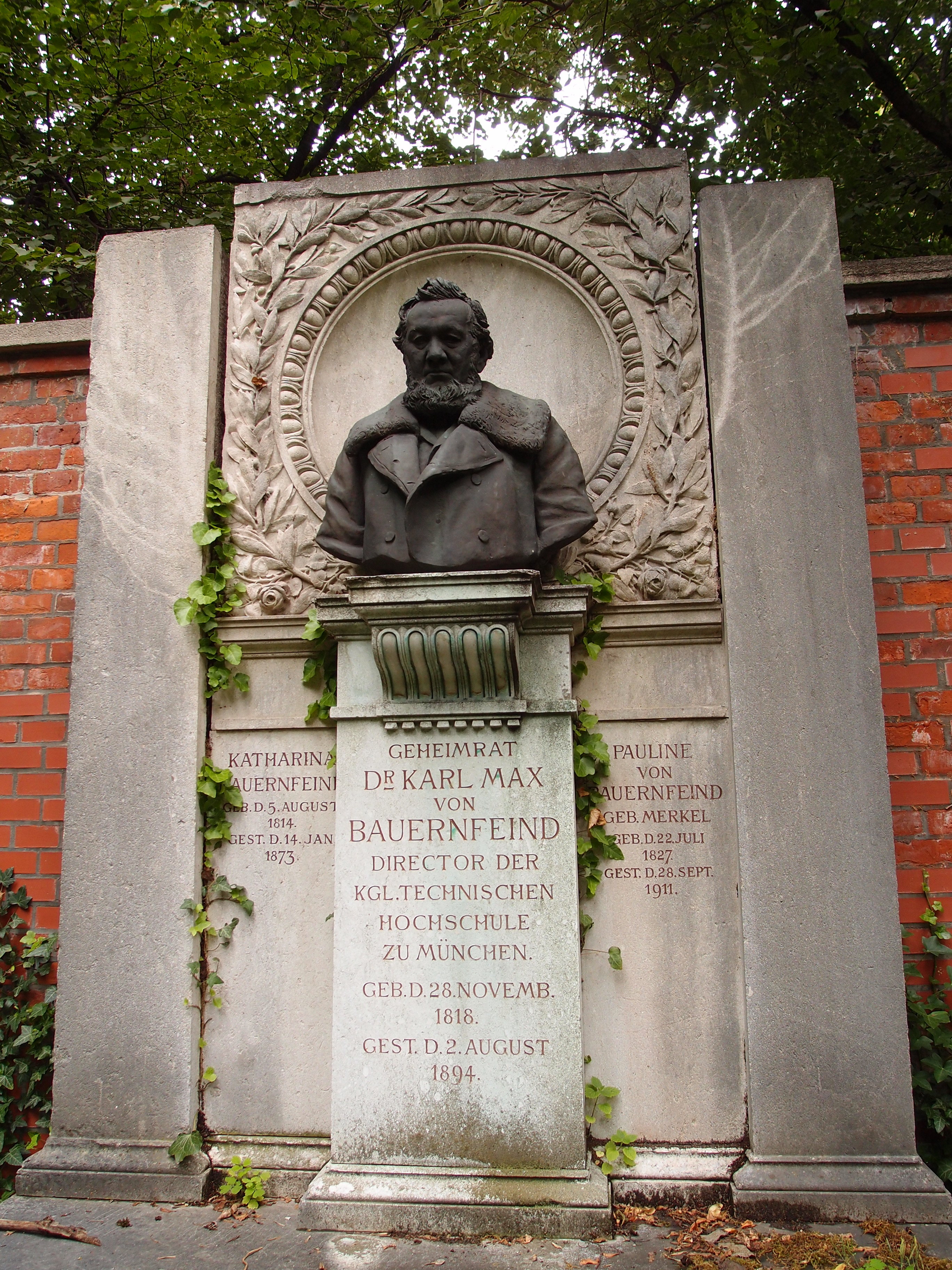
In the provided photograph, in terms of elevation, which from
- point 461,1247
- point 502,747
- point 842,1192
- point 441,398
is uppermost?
point 441,398

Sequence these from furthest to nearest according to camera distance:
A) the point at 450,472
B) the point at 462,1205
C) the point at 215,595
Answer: the point at 215,595 → the point at 450,472 → the point at 462,1205

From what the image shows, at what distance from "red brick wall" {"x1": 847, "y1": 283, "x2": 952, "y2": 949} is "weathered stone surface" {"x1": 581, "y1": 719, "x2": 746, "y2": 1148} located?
920mm

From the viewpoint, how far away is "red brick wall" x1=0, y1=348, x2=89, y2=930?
4457 mm

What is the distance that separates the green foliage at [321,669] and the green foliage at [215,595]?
0.97 ft

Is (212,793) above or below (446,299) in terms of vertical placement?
below

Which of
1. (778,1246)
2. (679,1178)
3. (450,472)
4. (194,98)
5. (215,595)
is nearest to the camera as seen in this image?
(778,1246)

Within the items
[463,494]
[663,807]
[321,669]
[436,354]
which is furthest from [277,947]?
[436,354]

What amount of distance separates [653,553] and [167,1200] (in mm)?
3145

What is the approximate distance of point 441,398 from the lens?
3.78 m

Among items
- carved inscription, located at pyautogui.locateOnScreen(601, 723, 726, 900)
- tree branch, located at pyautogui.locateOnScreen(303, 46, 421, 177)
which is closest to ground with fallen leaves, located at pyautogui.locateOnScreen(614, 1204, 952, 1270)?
carved inscription, located at pyautogui.locateOnScreen(601, 723, 726, 900)

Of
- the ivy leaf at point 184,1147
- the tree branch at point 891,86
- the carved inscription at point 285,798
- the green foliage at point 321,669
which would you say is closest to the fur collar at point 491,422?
the green foliage at point 321,669

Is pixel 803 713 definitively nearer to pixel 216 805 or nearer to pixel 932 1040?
pixel 932 1040

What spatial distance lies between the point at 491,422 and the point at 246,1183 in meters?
3.07

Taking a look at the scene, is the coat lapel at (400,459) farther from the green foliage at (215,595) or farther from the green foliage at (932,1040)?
the green foliage at (932,1040)
